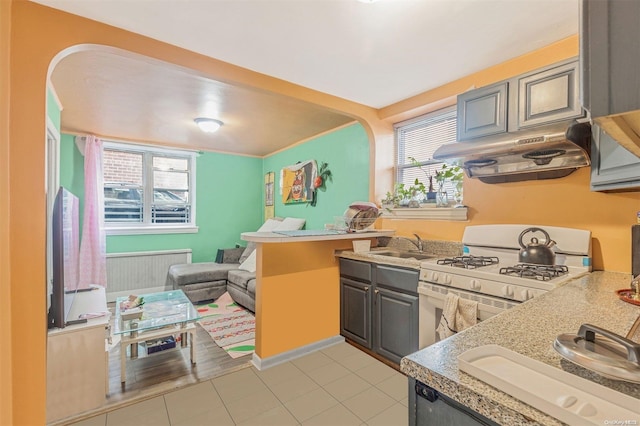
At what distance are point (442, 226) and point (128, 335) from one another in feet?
9.36

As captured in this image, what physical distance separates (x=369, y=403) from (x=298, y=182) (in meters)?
3.38

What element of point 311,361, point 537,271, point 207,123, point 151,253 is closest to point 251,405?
point 311,361

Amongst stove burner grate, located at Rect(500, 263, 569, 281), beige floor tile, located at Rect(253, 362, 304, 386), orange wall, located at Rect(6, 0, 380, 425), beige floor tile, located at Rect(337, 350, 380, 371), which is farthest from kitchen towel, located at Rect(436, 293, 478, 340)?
orange wall, located at Rect(6, 0, 380, 425)

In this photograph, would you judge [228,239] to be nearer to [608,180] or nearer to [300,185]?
[300,185]

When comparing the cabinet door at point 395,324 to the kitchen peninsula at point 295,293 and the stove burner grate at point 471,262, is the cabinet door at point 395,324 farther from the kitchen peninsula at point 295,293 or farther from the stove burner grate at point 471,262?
the kitchen peninsula at point 295,293

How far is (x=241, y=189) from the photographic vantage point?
575 cm

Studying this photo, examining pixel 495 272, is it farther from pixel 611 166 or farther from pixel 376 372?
pixel 376 372

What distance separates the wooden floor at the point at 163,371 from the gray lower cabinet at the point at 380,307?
3.32 ft

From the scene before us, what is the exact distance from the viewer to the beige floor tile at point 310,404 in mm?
1865

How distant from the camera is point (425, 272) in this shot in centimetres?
209

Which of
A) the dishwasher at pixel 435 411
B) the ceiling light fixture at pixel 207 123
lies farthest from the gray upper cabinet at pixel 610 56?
the ceiling light fixture at pixel 207 123

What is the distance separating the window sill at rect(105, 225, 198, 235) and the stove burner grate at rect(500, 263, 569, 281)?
4.77 m

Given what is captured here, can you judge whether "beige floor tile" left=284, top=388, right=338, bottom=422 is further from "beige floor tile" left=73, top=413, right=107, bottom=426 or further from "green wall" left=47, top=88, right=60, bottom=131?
"green wall" left=47, top=88, right=60, bottom=131

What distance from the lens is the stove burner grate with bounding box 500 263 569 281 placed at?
1620mm
